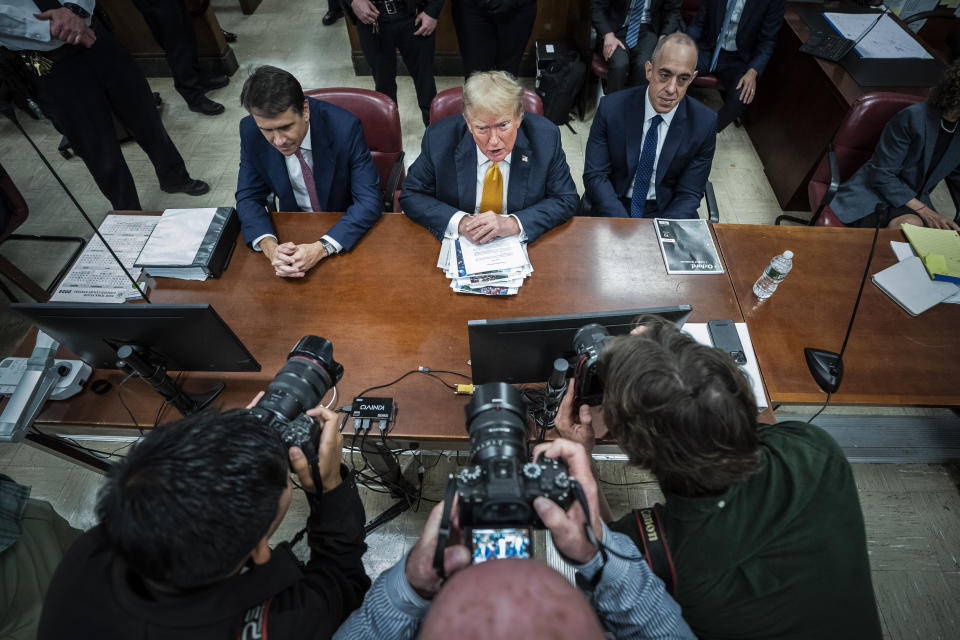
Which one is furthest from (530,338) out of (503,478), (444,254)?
(444,254)

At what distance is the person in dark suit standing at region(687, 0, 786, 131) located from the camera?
3.28 meters

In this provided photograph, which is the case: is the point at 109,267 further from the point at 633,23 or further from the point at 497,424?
the point at 633,23

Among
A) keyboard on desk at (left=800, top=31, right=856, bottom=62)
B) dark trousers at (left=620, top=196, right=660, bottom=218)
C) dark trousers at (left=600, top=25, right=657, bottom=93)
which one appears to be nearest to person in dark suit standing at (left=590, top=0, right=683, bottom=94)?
dark trousers at (left=600, top=25, right=657, bottom=93)

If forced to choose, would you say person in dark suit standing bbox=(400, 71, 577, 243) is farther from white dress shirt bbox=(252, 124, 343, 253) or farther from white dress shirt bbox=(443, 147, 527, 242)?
white dress shirt bbox=(252, 124, 343, 253)

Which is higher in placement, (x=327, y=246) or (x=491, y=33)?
(x=491, y=33)

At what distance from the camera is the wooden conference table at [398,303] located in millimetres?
1626

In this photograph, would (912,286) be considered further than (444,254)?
No

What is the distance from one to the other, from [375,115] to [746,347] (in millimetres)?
2024

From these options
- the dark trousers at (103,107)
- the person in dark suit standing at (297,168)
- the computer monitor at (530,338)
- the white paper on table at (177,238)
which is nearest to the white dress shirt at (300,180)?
the person in dark suit standing at (297,168)

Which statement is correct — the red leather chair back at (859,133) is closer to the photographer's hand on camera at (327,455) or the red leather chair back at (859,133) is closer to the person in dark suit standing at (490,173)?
the person in dark suit standing at (490,173)

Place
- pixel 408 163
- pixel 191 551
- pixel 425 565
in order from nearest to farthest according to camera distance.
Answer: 1. pixel 191 551
2. pixel 425 565
3. pixel 408 163

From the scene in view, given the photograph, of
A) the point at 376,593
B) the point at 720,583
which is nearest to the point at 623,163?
the point at 720,583

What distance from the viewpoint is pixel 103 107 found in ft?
9.54

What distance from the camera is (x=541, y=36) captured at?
170 inches
